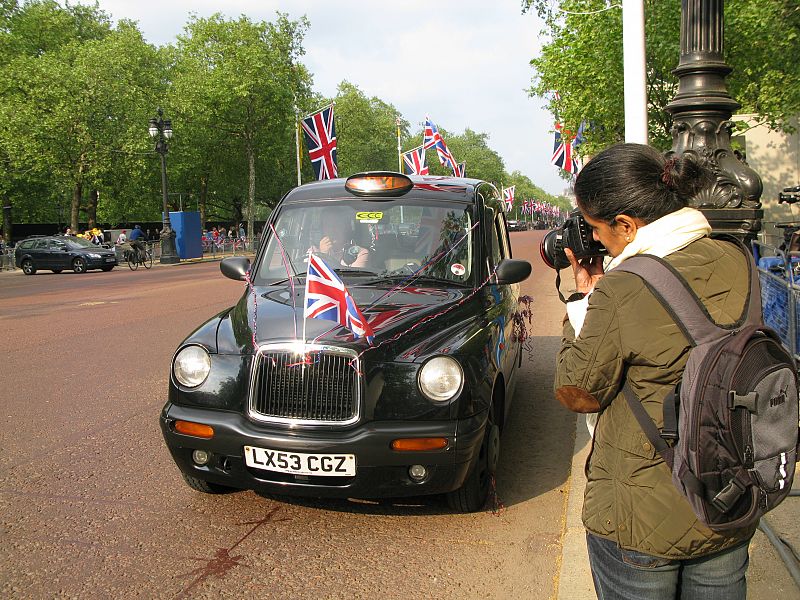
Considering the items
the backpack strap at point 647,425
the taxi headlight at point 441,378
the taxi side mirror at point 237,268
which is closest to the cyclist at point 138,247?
the taxi side mirror at point 237,268

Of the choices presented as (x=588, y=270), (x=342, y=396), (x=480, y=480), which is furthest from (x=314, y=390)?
(x=588, y=270)

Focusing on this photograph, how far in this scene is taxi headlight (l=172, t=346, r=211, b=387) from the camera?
4016mm

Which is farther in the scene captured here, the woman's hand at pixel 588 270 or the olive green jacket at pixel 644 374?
the woman's hand at pixel 588 270

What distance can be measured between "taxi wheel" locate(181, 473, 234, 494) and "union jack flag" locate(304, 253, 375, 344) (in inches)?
52.7

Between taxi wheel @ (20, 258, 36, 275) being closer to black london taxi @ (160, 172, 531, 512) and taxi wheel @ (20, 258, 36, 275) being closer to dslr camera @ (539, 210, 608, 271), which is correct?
black london taxi @ (160, 172, 531, 512)

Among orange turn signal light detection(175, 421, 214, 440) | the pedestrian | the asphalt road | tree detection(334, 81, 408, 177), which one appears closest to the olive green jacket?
the pedestrian

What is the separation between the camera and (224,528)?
4004 millimetres

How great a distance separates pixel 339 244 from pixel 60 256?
2900cm

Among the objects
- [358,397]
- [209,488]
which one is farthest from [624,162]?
[209,488]

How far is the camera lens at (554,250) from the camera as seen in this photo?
242cm

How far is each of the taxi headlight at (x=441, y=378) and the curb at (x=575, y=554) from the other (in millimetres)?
863

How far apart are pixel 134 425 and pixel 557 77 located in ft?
63.9

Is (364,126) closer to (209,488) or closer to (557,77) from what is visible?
(557,77)

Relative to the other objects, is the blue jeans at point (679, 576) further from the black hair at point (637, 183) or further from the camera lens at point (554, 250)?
the camera lens at point (554, 250)
